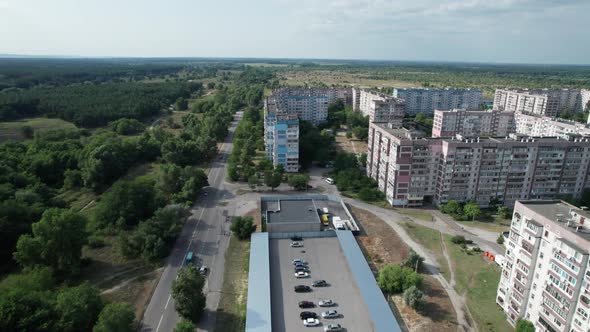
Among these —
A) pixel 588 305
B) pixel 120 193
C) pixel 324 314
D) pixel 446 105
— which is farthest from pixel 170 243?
pixel 446 105

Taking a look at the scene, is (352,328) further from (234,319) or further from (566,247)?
(566,247)

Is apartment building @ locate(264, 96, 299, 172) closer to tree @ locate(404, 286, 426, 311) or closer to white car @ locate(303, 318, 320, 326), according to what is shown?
tree @ locate(404, 286, 426, 311)

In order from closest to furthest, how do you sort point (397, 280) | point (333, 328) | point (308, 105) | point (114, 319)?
1. point (114, 319)
2. point (333, 328)
3. point (397, 280)
4. point (308, 105)

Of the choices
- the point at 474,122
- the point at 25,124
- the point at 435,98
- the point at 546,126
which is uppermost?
the point at 435,98

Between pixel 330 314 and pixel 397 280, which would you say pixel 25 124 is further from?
pixel 397 280

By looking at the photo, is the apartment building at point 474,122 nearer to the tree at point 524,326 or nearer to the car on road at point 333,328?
the tree at point 524,326

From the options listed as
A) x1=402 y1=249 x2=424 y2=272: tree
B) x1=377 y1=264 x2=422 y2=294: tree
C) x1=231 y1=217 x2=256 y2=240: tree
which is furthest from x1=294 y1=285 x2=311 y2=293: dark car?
x1=231 y1=217 x2=256 y2=240: tree

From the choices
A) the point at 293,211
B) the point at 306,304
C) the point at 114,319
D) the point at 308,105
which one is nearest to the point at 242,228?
the point at 293,211
